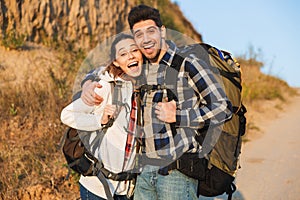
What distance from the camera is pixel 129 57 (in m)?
2.53

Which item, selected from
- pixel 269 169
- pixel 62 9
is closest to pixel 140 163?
pixel 269 169

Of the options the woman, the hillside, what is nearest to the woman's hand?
the woman

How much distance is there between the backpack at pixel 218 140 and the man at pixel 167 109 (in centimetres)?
4

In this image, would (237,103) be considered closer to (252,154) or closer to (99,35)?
(252,154)

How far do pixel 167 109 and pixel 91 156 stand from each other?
0.61 m

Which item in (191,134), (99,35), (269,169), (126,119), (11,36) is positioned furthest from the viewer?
(99,35)

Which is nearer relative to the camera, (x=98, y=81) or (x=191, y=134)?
(x=191, y=134)

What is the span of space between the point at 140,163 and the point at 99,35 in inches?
377

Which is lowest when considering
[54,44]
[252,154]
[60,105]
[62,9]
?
[252,154]

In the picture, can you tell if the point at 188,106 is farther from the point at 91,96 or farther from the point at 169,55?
the point at 91,96

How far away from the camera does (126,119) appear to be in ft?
8.38

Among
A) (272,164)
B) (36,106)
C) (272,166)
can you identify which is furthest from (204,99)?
(36,106)

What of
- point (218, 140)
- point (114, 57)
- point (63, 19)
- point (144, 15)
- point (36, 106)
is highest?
point (144, 15)

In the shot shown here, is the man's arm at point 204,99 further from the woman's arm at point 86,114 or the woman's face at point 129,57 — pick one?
the woman's arm at point 86,114
